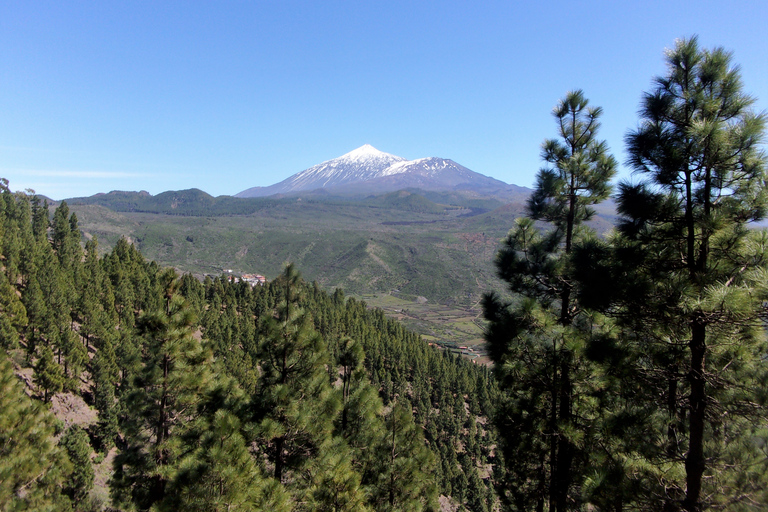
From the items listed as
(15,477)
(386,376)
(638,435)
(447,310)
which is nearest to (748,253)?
(638,435)

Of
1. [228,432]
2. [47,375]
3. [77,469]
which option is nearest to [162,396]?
[228,432]

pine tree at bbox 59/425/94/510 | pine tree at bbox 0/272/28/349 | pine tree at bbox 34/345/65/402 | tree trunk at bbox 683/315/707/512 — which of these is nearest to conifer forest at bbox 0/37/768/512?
tree trunk at bbox 683/315/707/512

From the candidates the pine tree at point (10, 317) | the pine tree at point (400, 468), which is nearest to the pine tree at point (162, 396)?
the pine tree at point (400, 468)

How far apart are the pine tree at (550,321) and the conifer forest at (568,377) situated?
0.05 metres

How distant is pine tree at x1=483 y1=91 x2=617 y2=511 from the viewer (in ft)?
27.9

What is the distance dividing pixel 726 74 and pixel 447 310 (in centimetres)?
19171

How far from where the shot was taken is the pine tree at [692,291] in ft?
16.4

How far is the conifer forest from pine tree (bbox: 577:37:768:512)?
0.03 meters

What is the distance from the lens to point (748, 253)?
496cm

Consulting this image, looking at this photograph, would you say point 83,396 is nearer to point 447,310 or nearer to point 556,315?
point 556,315

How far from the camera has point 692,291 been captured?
4.94m

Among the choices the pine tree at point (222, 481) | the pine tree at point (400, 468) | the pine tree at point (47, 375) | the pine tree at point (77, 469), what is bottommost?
the pine tree at point (77, 469)

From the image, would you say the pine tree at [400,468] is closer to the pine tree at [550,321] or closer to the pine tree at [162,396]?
the pine tree at [550,321]

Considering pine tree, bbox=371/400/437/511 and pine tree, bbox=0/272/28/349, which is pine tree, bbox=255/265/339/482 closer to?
pine tree, bbox=371/400/437/511
